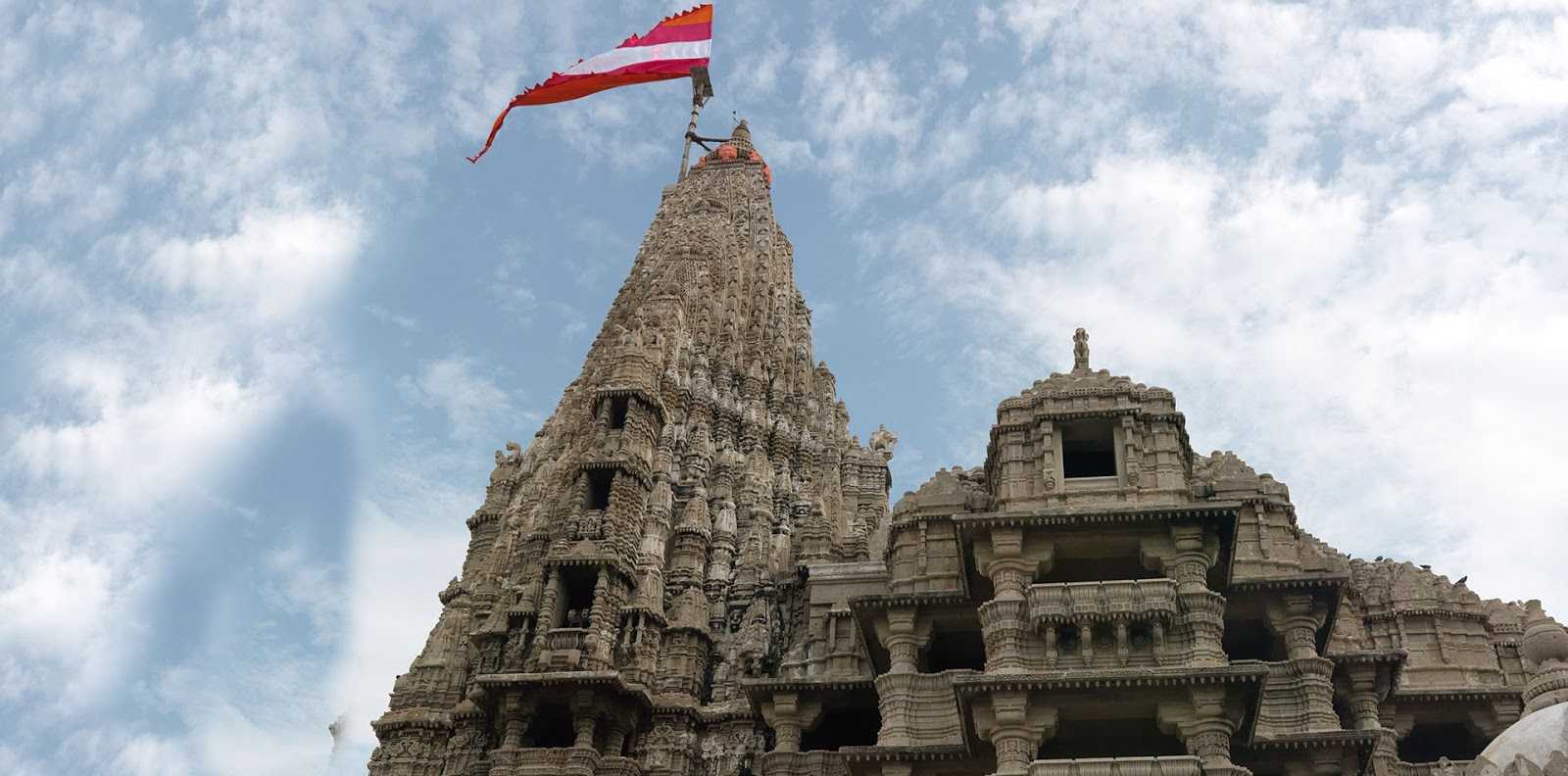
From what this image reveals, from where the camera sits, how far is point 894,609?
Result: 103 ft

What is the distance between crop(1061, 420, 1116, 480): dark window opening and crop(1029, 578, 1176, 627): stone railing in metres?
4.20

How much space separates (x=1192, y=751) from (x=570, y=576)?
23.1 m

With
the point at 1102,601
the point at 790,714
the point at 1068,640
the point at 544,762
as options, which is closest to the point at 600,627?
the point at 544,762

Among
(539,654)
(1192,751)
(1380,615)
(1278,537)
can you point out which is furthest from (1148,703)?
(539,654)

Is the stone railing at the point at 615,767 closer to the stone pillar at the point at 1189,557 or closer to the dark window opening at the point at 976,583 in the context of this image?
the dark window opening at the point at 976,583

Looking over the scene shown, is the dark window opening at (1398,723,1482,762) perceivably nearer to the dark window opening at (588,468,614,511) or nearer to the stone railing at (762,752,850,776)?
the stone railing at (762,752,850,776)

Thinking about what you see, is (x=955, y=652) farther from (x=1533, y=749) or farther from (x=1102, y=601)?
(x=1533, y=749)

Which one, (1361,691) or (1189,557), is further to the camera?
(1361,691)

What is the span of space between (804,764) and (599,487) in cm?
1681

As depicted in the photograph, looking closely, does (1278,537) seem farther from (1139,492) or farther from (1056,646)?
(1056,646)

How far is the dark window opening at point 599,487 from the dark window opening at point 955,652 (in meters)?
16.6

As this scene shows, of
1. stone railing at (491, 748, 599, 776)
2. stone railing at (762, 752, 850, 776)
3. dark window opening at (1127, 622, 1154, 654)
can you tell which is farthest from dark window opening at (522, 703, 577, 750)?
dark window opening at (1127, 622, 1154, 654)

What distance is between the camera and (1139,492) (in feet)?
98.0

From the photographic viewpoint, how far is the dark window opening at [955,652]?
32.6m
